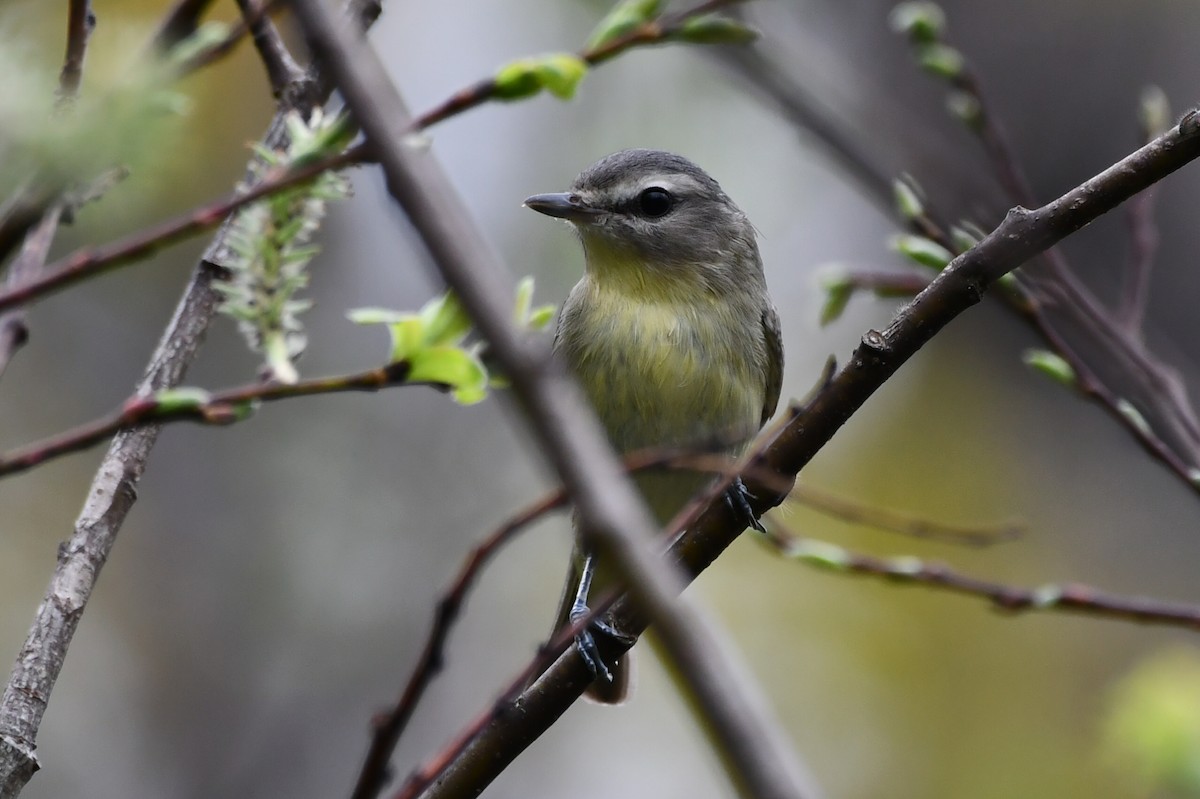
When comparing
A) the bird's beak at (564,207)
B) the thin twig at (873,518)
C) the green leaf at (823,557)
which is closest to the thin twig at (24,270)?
the thin twig at (873,518)

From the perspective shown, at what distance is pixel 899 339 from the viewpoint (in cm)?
203

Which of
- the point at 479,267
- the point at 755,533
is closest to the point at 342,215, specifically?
the point at 755,533

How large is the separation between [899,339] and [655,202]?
9.32 ft

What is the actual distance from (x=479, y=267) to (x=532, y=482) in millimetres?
8209

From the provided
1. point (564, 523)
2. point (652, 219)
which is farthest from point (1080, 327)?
point (564, 523)

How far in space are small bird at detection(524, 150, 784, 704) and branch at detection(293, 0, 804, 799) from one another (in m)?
3.15

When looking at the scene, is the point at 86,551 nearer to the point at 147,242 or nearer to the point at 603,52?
the point at 147,242

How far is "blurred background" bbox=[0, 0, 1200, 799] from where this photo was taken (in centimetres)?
790

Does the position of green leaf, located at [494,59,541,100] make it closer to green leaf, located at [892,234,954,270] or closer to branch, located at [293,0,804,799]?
branch, located at [293,0,804,799]

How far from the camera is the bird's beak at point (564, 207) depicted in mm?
4469

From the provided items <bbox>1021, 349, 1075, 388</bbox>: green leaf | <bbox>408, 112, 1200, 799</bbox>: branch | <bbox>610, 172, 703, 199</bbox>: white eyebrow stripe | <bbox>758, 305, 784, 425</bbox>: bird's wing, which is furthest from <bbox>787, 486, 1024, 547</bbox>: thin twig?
<bbox>610, 172, 703, 199</bbox>: white eyebrow stripe

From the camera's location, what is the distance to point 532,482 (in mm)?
9031

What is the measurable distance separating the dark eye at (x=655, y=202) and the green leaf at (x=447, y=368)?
319 cm

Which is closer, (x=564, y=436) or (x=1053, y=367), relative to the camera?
(x=564, y=436)
